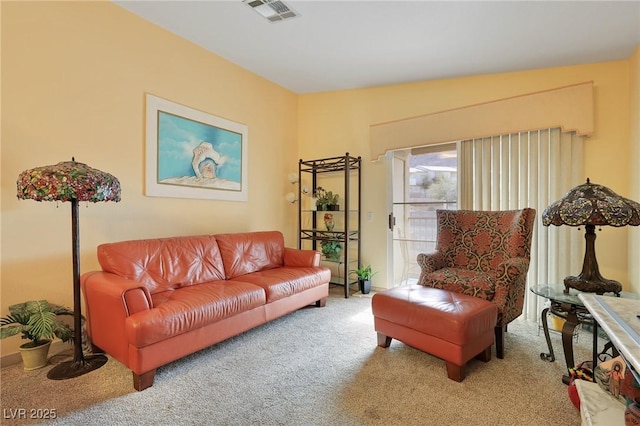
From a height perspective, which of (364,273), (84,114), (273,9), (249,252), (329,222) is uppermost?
(273,9)

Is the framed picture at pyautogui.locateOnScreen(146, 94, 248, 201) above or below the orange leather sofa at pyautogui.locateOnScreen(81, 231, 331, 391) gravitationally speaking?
above

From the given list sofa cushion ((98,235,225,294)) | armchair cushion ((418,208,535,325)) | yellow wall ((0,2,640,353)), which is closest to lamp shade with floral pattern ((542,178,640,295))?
armchair cushion ((418,208,535,325))

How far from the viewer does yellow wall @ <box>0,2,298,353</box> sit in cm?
215

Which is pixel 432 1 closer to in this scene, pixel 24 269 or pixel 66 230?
pixel 66 230

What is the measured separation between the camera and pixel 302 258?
11.4ft

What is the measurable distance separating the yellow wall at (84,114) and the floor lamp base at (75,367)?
1.47 feet

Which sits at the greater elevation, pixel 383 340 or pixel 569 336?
pixel 569 336

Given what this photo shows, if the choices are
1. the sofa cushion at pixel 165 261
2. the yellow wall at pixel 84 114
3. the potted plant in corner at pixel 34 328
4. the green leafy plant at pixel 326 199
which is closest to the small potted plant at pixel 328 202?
the green leafy plant at pixel 326 199

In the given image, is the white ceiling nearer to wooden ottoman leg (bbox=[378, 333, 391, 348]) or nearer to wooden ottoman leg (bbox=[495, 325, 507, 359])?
wooden ottoman leg (bbox=[495, 325, 507, 359])

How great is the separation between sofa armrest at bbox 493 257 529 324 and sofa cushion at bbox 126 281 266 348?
1877 mm

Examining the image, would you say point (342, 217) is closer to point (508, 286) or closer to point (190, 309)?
point (508, 286)

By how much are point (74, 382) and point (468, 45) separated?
13.4ft

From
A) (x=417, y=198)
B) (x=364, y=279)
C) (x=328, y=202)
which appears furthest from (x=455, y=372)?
(x=328, y=202)

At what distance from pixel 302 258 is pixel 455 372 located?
1.96 m
